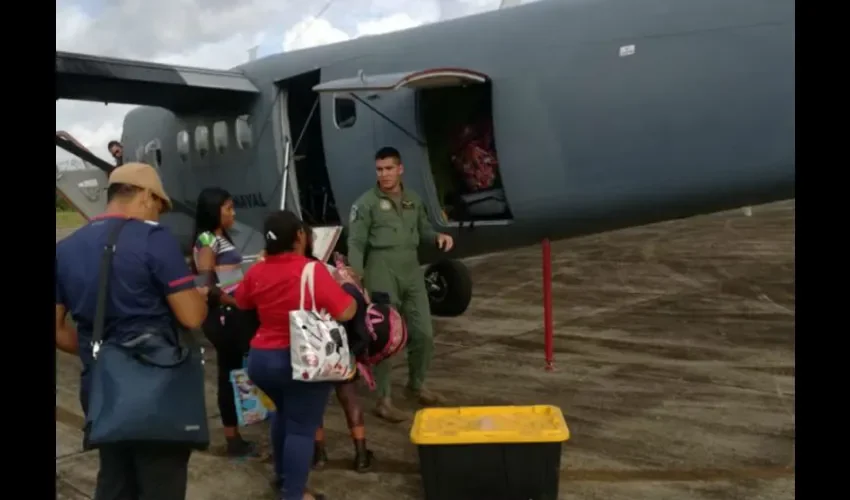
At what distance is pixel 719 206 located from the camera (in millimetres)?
5977

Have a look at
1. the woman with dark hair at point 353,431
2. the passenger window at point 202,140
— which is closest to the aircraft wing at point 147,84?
the passenger window at point 202,140

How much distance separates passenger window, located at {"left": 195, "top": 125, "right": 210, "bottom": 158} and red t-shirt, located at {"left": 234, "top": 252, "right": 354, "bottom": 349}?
228 inches

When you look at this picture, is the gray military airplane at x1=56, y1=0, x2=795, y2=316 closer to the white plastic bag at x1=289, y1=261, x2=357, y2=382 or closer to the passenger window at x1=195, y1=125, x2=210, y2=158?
the passenger window at x1=195, y1=125, x2=210, y2=158

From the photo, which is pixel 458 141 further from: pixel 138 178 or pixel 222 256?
pixel 138 178

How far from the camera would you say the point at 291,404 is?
3.87m

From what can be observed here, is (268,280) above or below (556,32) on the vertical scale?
below

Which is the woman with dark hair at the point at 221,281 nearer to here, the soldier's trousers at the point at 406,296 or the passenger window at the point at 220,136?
the soldier's trousers at the point at 406,296

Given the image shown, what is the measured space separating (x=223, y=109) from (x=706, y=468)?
6.65 metres

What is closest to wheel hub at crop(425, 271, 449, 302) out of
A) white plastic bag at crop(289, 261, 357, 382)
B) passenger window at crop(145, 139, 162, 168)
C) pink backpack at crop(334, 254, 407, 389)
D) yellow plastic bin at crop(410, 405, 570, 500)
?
passenger window at crop(145, 139, 162, 168)

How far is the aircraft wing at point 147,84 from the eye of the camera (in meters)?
7.83

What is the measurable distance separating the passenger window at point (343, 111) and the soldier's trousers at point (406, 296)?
97.4 inches
